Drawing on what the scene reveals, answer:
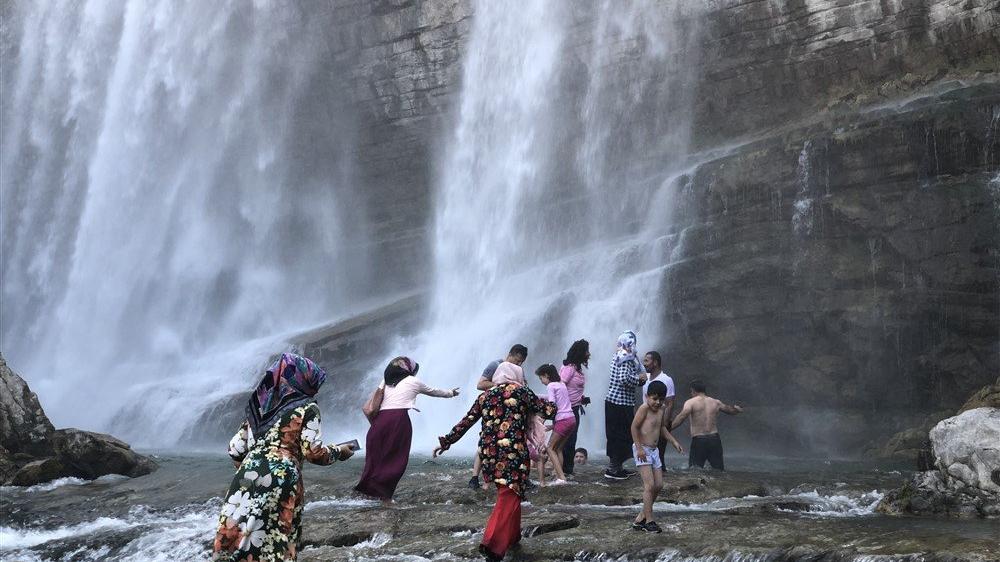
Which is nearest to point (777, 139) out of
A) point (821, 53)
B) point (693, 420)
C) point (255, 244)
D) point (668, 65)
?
point (821, 53)

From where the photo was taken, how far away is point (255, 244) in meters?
36.9

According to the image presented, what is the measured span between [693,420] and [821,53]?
59.5 ft

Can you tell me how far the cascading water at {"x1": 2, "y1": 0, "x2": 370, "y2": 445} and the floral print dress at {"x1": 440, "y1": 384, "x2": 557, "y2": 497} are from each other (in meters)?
27.8

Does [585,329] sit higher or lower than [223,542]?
higher

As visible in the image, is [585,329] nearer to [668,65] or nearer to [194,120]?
[668,65]

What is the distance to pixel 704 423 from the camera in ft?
40.9

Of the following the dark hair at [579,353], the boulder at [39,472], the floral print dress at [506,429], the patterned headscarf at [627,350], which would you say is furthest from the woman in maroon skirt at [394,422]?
the boulder at [39,472]

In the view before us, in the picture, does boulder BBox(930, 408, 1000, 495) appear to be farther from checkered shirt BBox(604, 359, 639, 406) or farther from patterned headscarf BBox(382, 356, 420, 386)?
patterned headscarf BBox(382, 356, 420, 386)

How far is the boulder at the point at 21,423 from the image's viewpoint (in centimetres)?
1644

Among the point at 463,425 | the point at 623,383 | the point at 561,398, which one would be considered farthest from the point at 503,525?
the point at 623,383

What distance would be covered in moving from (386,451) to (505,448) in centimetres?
296

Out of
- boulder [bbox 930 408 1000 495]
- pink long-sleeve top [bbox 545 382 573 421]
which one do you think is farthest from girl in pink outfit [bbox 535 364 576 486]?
boulder [bbox 930 408 1000 495]

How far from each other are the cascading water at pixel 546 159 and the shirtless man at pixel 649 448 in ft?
53.2

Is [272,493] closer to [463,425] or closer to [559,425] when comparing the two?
[463,425]
